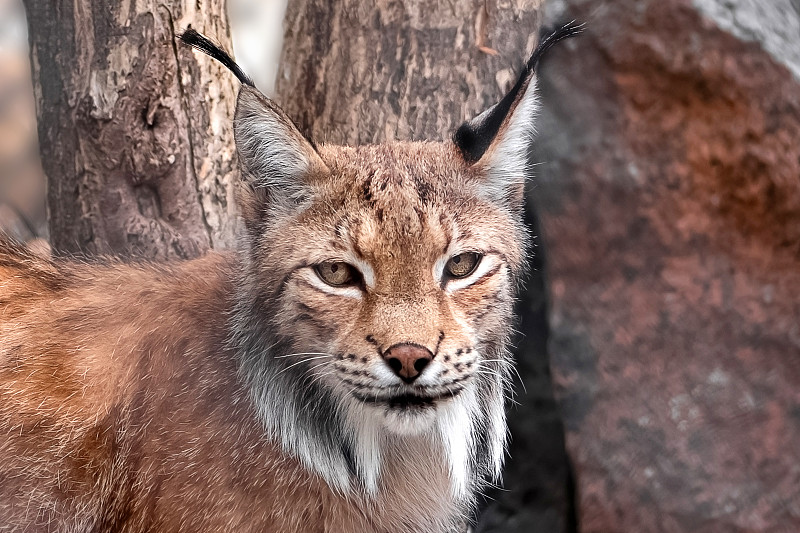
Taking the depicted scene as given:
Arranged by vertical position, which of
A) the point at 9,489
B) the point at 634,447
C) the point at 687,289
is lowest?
the point at 9,489

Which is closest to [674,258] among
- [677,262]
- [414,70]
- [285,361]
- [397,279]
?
[677,262]

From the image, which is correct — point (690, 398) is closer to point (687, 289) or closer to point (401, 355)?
point (687, 289)

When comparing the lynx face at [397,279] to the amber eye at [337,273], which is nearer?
the lynx face at [397,279]

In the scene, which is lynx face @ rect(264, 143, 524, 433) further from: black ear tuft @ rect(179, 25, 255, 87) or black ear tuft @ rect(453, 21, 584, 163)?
black ear tuft @ rect(179, 25, 255, 87)

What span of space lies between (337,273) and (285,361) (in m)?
0.49

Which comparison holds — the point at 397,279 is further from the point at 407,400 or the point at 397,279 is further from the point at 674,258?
the point at 674,258

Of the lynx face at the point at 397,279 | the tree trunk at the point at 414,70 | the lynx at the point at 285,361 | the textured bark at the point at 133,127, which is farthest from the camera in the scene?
the textured bark at the point at 133,127

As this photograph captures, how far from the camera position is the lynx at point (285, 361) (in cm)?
311

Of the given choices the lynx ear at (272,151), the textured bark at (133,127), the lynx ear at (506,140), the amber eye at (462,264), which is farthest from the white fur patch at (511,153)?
the textured bark at (133,127)

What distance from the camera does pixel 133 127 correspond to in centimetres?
463

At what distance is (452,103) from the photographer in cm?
469

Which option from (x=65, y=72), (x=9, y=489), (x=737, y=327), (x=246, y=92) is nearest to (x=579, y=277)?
(x=737, y=327)

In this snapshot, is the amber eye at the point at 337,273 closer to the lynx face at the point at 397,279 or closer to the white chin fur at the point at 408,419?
the lynx face at the point at 397,279

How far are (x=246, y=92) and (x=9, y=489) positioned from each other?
192cm
